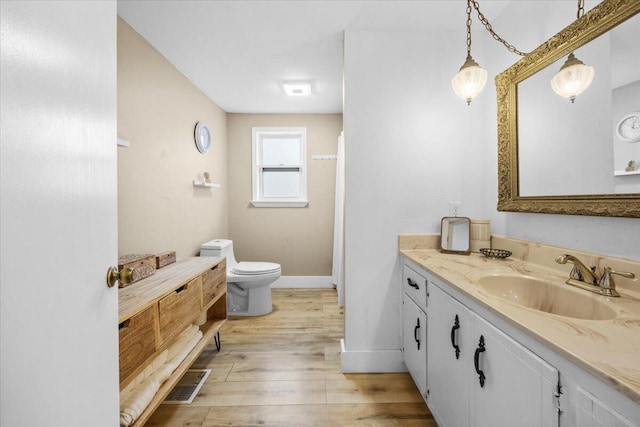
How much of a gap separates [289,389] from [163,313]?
3.03 ft

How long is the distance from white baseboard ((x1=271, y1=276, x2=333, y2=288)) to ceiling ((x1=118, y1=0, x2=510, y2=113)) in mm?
2396

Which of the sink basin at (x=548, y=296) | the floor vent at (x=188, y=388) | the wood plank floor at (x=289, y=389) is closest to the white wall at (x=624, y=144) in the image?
the sink basin at (x=548, y=296)

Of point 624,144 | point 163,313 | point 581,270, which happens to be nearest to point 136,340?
point 163,313

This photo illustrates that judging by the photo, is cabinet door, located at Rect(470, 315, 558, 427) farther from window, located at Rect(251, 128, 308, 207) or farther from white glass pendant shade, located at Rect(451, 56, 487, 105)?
window, located at Rect(251, 128, 308, 207)

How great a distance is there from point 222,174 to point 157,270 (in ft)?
6.30

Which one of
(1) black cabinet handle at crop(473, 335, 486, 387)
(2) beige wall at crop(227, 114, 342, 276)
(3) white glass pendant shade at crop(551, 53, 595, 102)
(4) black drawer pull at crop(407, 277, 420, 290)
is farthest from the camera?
(2) beige wall at crop(227, 114, 342, 276)

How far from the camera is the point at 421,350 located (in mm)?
1521

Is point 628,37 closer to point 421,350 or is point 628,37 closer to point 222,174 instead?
point 421,350

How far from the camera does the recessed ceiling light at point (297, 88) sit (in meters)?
2.71

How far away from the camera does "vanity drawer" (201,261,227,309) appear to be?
1876mm

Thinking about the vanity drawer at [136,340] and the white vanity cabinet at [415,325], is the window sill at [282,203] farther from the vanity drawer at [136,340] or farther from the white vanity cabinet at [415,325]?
the vanity drawer at [136,340]

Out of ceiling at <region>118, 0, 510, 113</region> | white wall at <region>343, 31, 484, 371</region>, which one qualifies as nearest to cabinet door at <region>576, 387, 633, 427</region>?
white wall at <region>343, 31, 484, 371</region>

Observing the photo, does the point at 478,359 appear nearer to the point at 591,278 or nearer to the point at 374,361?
the point at 591,278

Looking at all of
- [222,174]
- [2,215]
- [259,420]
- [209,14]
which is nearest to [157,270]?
[259,420]
